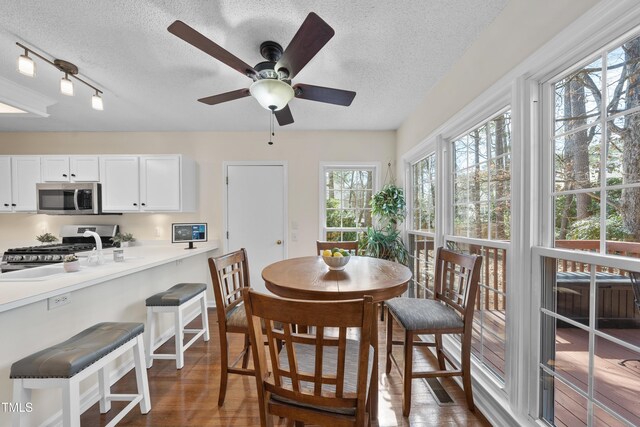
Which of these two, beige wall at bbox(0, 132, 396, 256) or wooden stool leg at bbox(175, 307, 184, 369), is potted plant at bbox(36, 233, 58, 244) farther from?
wooden stool leg at bbox(175, 307, 184, 369)

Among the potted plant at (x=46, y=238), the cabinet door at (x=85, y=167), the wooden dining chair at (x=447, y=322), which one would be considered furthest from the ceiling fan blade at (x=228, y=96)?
the potted plant at (x=46, y=238)

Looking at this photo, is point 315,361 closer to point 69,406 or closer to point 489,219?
point 69,406

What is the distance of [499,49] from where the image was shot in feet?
5.23

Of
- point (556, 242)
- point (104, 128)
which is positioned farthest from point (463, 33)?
point (104, 128)

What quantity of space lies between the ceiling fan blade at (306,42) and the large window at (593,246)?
3.95 ft

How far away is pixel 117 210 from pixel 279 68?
311 cm

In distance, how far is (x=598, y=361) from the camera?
3.67ft

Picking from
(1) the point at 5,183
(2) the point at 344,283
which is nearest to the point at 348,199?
(2) the point at 344,283

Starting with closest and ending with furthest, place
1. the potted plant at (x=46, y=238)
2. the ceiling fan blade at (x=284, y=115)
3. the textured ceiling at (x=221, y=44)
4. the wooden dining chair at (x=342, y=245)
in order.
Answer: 1. the textured ceiling at (x=221, y=44)
2. the ceiling fan blade at (x=284, y=115)
3. the wooden dining chair at (x=342, y=245)
4. the potted plant at (x=46, y=238)

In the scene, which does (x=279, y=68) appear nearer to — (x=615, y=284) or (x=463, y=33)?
(x=463, y=33)

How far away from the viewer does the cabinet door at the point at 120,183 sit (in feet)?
11.0

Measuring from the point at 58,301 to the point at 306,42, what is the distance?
2.12 metres

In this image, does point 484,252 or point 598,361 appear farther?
point 484,252

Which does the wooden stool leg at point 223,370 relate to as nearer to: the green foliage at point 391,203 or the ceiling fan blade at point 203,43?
the ceiling fan blade at point 203,43
